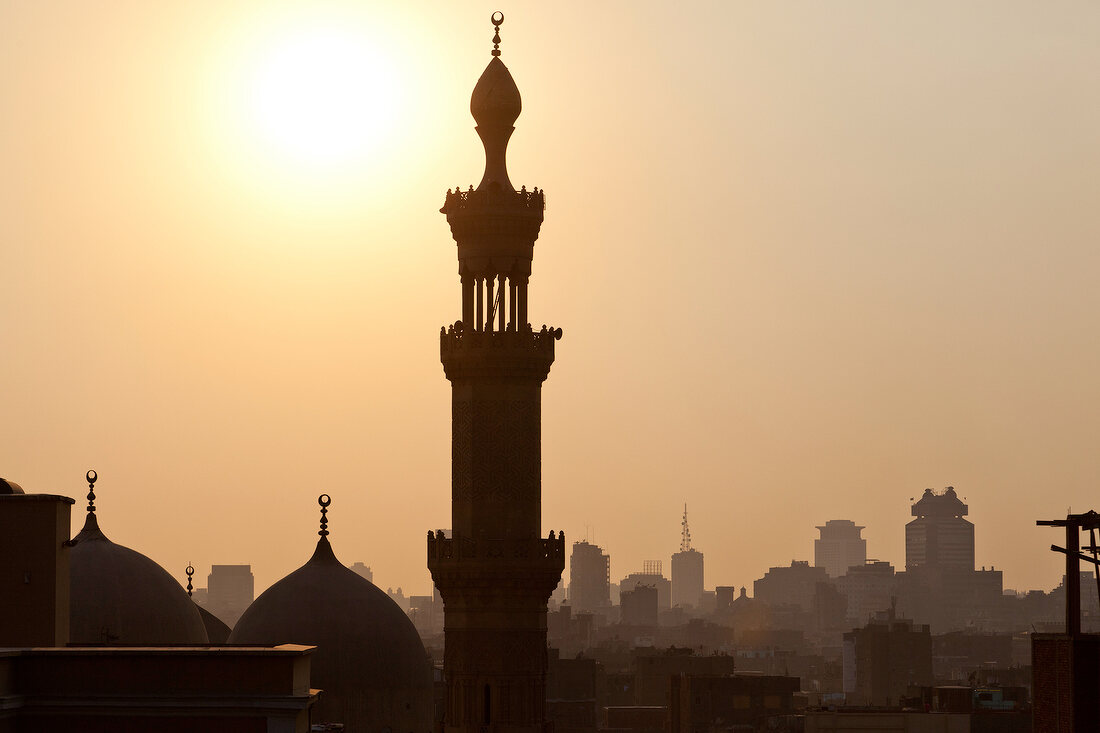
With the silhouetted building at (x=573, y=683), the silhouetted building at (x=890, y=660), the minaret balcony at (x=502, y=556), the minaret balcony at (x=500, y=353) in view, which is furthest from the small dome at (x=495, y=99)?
the silhouetted building at (x=890, y=660)

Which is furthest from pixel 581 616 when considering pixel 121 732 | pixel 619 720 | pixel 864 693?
pixel 121 732

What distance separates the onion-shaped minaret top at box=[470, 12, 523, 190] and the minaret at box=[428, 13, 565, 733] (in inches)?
26.9

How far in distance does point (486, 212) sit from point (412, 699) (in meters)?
7.54

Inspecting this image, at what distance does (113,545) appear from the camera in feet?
108

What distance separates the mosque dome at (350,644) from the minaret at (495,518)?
126cm

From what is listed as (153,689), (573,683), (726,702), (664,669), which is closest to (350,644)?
(153,689)

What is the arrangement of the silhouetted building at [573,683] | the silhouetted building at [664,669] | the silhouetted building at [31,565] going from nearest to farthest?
the silhouetted building at [31,565] → the silhouetted building at [573,683] → the silhouetted building at [664,669]

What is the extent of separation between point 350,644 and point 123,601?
3491 millimetres

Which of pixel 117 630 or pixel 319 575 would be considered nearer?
pixel 117 630

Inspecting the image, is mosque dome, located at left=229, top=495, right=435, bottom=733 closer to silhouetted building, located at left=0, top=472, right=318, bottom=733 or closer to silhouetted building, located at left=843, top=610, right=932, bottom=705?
silhouetted building, located at left=0, top=472, right=318, bottom=733

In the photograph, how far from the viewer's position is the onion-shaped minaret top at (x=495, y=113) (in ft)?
108

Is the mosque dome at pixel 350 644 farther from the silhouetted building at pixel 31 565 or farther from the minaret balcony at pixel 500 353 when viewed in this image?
the silhouetted building at pixel 31 565

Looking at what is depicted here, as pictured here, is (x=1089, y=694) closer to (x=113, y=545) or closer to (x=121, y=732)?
(x=121, y=732)

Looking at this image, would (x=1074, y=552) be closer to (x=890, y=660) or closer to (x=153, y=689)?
(x=153, y=689)
